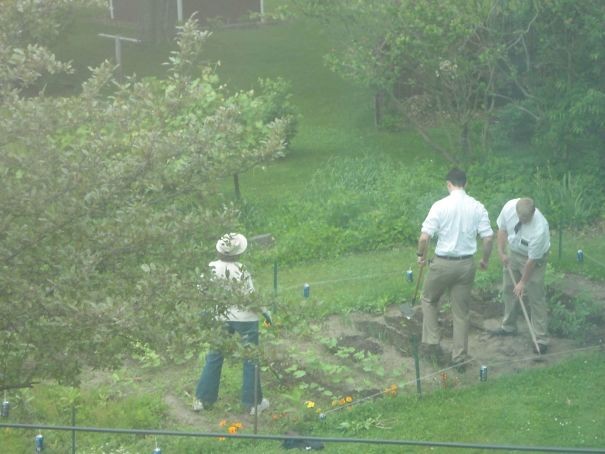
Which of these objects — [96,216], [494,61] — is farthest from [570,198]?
[96,216]

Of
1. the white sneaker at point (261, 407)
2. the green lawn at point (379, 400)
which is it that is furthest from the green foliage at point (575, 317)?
the white sneaker at point (261, 407)

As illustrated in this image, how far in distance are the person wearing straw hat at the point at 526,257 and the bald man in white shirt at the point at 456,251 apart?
12.3 inches

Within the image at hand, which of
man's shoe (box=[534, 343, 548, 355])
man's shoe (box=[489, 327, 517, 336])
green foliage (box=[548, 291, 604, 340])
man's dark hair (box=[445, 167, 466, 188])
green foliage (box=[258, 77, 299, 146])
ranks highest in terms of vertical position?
man's dark hair (box=[445, 167, 466, 188])

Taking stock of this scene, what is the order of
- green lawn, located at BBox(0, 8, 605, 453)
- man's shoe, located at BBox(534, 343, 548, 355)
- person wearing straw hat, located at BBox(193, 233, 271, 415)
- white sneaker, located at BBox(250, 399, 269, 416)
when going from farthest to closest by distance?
man's shoe, located at BBox(534, 343, 548, 355) < white sneaker, located at BBox(250, 399, 269, 416) < person wearing straw hat, located at BBox(193, 233, 271, 415) < green lawn, located at BBox(0, 8, 605, 453)

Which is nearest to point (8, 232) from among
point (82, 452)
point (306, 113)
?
point (82, 452)

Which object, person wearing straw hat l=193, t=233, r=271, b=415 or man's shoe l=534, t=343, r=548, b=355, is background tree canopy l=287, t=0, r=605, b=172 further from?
person wearing straw hat l=193, t=233, r=271, b=415

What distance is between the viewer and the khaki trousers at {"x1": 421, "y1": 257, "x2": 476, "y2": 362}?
31.7ft

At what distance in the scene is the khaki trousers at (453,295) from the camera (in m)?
9.66

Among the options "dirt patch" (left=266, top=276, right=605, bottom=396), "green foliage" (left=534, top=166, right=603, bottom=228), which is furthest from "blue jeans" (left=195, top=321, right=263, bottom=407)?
"green foliage" (left=534, top=166, right=603, bottom=228)

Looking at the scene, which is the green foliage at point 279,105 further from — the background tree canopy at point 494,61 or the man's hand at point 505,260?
the man's hand at point 505,260

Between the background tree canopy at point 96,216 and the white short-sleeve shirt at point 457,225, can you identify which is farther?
the white short-sleeve shirt at point 457,225

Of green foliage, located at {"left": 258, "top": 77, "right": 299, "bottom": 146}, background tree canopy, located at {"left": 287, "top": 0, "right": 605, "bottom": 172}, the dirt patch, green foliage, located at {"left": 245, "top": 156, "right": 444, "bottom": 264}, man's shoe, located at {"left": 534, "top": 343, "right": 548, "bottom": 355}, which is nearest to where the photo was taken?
the dirt patch

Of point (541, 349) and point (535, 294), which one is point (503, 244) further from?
point (541, 349)

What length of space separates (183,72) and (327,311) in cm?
475
